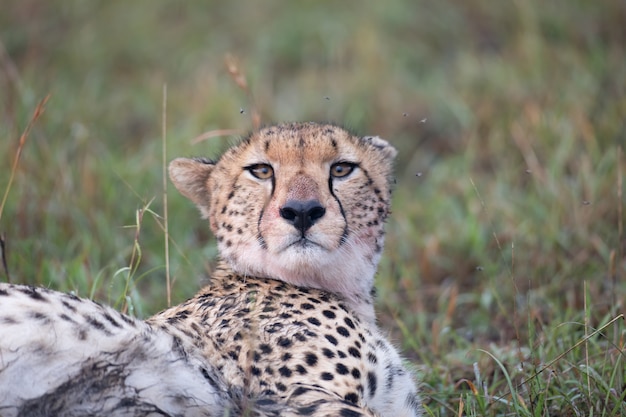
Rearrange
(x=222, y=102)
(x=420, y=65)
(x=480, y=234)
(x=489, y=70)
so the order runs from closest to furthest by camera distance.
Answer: (x=480, y=234)
(x=222, y=102)
(x=489, y=70)
(x=420, y=65)

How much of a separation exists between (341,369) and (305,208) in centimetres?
50

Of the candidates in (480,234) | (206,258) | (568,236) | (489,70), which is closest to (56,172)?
(206,258)

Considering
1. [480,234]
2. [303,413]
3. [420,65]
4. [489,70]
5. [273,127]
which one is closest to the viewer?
[303,413]

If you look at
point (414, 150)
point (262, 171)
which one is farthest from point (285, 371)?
point (414, 150)

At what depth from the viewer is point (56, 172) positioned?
186 inches

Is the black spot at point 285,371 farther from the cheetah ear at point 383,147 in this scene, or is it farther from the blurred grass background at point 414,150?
the cheetah ear at point 383,147

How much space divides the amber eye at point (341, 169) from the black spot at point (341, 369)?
74 centimetres

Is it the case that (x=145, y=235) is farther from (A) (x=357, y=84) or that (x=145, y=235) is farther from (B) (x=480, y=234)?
(A) (x=357, y=84)

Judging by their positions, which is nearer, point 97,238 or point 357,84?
point 97,238

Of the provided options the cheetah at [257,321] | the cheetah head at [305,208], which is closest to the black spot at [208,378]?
the cheetah at [257,321]

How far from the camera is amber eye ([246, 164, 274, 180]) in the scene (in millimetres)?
3209

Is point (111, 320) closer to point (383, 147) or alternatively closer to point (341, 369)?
point (341, 369)

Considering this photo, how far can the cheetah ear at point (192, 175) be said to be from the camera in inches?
140

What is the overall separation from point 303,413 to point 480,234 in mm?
2502
